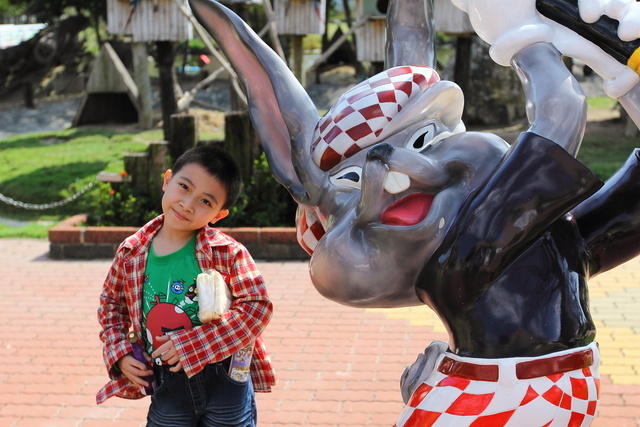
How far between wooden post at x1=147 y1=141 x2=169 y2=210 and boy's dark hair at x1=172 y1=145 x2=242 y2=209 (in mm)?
5069

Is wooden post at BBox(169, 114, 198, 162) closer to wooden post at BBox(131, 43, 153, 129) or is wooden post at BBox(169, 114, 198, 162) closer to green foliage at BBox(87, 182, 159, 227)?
green foliage at BBox(87, 182, 159, 227)

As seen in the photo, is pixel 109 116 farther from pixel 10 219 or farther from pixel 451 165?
pixel 451 165

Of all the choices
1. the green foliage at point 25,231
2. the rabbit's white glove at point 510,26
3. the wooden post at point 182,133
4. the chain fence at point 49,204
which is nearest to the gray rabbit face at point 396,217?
the rabbit's white glove at point 510,26

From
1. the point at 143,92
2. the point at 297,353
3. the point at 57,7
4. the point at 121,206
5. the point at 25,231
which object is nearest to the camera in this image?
the point at 297,353

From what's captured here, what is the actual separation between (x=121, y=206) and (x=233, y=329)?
218 inches

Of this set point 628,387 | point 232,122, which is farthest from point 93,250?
point 628,387

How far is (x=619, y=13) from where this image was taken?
2006 mm

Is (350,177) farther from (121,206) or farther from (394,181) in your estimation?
(121,206)

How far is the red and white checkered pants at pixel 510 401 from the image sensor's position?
6.57ft

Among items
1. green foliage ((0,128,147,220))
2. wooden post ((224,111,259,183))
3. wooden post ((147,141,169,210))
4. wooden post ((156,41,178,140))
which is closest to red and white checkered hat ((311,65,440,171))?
wooden post ((224,111,259,183))

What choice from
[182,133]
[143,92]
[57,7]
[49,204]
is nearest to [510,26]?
[182,133]

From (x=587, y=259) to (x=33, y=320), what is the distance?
174 inches

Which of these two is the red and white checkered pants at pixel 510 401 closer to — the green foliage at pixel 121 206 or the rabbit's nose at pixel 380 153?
the rabbit's nose at pixel 380 153

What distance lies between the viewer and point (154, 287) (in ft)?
8.56
